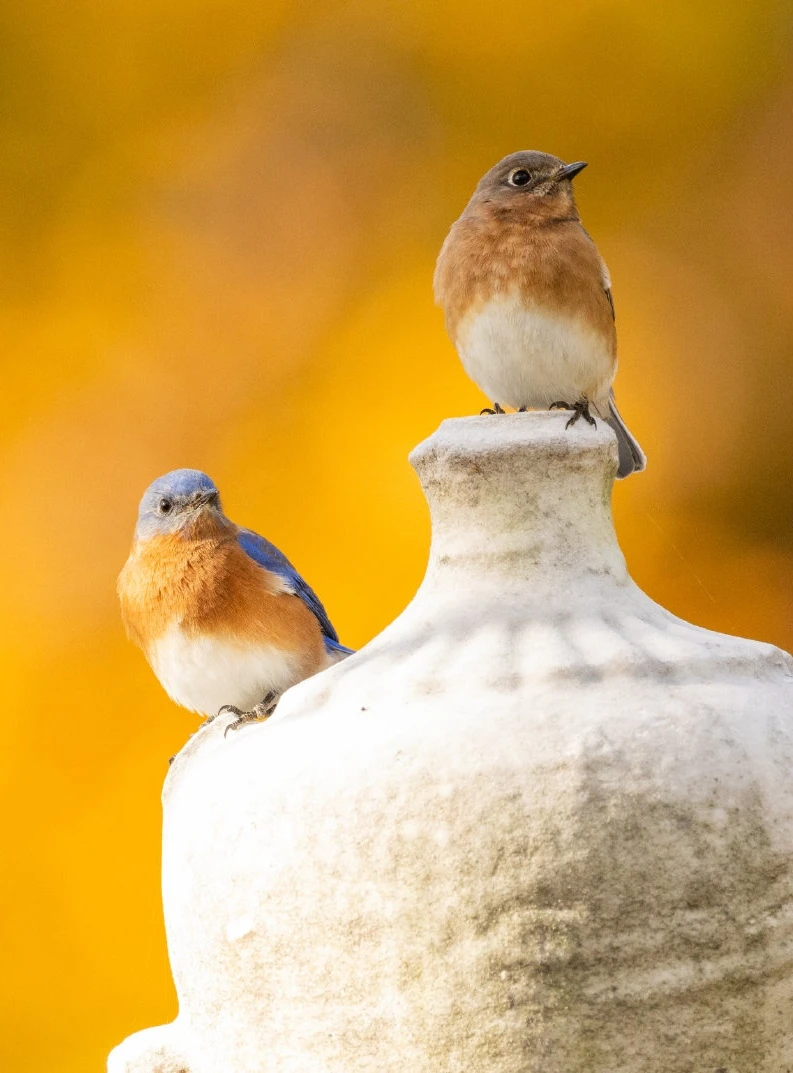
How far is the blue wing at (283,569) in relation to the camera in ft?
11.0

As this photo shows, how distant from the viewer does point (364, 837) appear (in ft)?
5.53

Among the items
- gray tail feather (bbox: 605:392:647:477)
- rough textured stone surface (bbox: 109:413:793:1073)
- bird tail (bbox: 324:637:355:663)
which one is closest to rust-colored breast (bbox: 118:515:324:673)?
bird tail (bbox: 324:637:355:663)

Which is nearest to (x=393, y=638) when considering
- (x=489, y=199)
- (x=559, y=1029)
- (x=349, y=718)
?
(x=349, y=718)

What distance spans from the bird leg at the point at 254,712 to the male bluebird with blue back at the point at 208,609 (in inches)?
0.5

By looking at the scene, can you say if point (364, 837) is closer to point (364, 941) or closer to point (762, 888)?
point (364, 941)

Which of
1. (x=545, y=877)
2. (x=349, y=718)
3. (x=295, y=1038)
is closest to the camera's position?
(x=545, y=877)

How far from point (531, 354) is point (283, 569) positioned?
91cm

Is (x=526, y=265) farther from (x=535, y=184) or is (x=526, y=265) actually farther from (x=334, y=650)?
(x=334, y=650)

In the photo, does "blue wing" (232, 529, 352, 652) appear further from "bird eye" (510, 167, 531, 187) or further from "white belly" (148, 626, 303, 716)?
"bird eye" (510, 167, 531, 187)

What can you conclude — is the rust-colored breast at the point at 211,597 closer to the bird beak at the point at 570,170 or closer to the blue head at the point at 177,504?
the blue head at the point at 177,504

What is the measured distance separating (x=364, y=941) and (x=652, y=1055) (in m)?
0.39

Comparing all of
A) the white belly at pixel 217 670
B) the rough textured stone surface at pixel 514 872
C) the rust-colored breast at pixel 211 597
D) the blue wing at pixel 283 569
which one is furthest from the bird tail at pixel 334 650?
the rough textured stone surface at pixel 514 872

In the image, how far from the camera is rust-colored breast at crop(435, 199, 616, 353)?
298 cm

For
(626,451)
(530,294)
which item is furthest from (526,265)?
(626,451)
